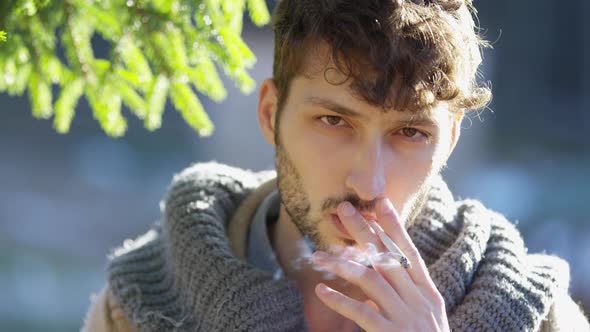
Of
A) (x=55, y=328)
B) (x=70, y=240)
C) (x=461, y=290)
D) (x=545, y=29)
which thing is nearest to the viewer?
(x=461, y=290)

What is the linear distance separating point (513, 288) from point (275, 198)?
0.67m

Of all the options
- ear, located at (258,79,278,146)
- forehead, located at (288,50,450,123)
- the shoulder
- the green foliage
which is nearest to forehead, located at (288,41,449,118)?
forehead, located at (288,50,450,123)

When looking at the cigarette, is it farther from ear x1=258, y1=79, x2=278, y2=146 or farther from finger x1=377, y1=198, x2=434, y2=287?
ear x1=258, y1=79, x2=278, y2=146

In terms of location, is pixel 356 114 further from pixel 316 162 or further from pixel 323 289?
pixel 323 289

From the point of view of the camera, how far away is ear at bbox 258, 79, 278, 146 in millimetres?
1798

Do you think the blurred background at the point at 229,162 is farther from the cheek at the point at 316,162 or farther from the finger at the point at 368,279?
the finger at the point at 368,279

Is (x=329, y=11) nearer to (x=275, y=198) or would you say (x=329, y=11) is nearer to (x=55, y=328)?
(x=275, y=198)

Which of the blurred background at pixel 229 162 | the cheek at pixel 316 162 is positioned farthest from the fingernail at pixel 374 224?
the blurred background at pixel 229 162

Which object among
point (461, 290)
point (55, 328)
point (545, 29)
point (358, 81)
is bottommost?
point (461, 290)

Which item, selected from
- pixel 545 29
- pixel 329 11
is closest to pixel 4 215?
pixel 329 11

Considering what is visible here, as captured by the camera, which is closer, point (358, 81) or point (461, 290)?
point (358, 81)

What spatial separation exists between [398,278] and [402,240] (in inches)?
3.0

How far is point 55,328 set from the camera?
505 cm

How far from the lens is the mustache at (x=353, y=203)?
1473 mm
